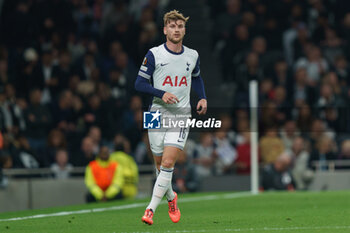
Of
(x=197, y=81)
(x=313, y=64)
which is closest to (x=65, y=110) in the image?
(x=313, y=64)

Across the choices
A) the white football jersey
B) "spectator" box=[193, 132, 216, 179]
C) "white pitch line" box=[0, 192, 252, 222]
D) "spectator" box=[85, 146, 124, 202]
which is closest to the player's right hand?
the white football jersey

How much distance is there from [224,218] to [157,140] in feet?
4.85

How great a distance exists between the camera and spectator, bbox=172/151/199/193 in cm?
1717

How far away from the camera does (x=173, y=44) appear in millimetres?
9922

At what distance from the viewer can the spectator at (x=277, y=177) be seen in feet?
56.2

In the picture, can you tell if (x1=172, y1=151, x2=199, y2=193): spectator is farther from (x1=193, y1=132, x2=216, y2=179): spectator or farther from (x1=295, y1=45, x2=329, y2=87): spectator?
(x1=295, y1=45, x2=329, y2=87): spectator

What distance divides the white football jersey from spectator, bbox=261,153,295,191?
24.4 ft

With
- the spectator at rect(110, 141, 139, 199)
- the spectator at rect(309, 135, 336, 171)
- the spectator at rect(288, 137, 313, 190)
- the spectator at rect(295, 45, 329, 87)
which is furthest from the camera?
the spectator at rect(295, 45, 329, 87)

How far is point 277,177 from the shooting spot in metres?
17.3

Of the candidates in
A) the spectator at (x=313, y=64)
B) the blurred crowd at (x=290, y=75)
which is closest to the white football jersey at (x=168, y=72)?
the blurred crowd at (x=290, y=75)

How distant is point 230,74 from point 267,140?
3.17 m

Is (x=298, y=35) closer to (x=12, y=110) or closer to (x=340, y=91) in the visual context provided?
(x=340, y=91)

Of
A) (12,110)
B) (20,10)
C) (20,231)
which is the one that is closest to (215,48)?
(20,10)

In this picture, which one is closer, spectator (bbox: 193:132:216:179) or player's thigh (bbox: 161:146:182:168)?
player's thigh (bbox: 161:146:182:168)
